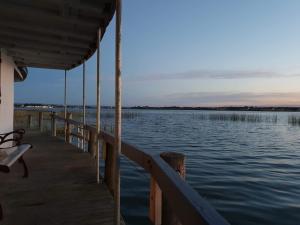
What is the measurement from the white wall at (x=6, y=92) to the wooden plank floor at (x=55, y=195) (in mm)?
1742

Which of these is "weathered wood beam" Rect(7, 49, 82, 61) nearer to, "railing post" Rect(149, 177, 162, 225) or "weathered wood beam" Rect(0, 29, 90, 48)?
"weathered wood beam" Rect(0, 29, 90, 48)

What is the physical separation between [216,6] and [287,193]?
876 centimetres

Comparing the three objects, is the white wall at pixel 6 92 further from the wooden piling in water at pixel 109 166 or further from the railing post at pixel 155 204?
the railing post at pixel 155 204

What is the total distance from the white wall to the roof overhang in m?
0.34

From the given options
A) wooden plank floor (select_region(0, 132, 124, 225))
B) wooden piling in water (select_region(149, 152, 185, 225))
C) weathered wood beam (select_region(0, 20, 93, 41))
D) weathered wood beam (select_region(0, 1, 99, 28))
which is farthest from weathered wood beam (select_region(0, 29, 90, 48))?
wooden piling in water (select_region(149, 152, 185, 225))

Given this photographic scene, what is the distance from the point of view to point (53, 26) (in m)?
5.36

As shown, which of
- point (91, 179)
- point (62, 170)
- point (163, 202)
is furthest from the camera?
point (62, 170)

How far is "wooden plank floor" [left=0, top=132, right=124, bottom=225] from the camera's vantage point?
3777 millimetres

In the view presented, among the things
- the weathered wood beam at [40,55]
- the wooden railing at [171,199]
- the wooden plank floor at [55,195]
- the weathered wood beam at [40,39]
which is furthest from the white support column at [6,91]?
the wooden railing at [171,199]

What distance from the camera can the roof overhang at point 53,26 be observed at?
4.34 meters

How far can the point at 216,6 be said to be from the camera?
45.2 ft

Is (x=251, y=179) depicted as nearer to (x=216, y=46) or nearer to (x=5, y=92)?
(x=5, y=92)

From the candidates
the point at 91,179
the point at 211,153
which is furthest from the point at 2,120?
the point at 211,153

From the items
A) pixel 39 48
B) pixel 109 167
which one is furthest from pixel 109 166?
pixel 39 48
